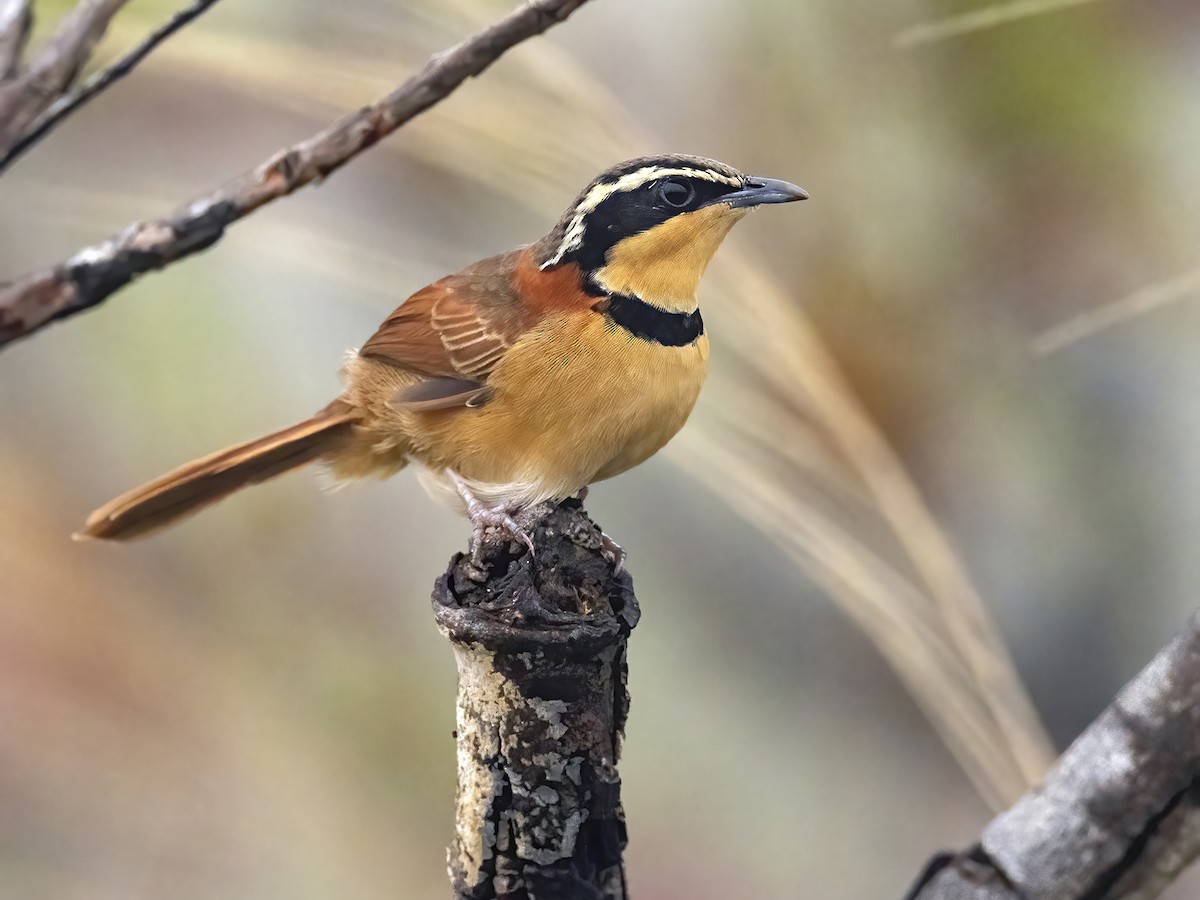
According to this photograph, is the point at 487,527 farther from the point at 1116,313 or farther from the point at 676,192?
the point at 1116,313

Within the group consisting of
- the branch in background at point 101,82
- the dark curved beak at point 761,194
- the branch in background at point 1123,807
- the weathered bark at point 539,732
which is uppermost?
the branch in background at point 101,82

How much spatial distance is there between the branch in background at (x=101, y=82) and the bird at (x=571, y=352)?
61 cm

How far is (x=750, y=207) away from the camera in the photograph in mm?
1785

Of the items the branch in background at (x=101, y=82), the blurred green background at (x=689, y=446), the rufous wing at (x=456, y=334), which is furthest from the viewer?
the blurred green background at (x=689, y=446)

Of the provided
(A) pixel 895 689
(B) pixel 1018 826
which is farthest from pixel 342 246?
(B) pixel 1018 826

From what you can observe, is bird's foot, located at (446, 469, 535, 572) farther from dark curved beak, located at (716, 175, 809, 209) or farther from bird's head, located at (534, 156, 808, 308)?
dark curved beak, located at (716, 175, 809, 209)

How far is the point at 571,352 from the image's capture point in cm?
177

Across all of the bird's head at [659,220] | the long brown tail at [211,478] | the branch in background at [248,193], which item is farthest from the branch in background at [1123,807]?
the long brown tail at [211,478]

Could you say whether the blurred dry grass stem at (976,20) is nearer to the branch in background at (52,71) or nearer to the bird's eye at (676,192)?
the bird's eye at (676,192)

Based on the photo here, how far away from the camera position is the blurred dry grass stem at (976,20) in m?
2.61

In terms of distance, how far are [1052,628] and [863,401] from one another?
728 mm

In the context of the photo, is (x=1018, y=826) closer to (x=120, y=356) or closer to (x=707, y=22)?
(x=707, y=22)

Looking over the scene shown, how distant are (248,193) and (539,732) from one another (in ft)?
2.94

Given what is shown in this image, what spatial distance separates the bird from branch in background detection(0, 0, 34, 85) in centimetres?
72
